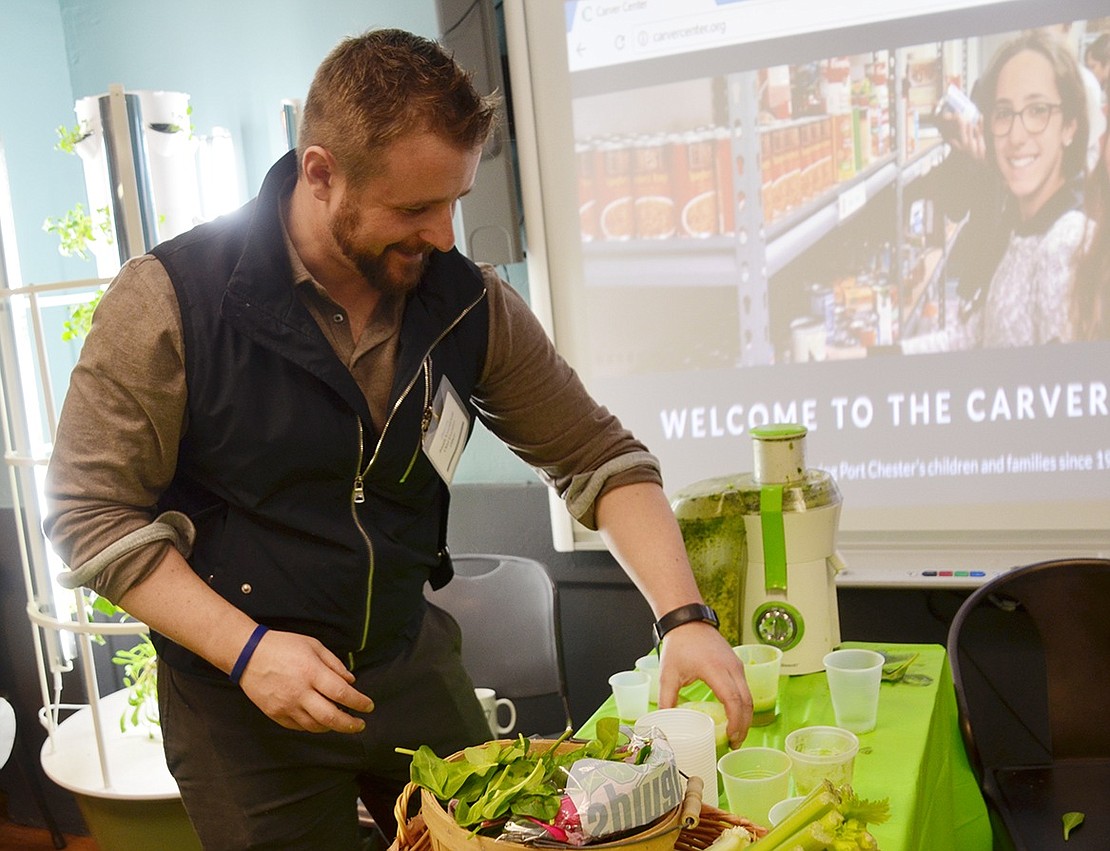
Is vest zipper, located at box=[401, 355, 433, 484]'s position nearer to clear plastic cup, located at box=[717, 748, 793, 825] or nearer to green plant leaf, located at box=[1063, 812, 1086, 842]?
clear plastic cup, located at box=[717, 748, 793, 825]

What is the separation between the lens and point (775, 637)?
1.62 m

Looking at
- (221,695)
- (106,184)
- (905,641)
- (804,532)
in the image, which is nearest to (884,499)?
(905,641)

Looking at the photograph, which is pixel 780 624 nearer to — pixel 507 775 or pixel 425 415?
pixel 425 415

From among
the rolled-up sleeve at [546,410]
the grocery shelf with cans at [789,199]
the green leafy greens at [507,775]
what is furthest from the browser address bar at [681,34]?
the green leafy greens at [507,775]

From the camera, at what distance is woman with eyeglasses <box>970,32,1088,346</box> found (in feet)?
7.37

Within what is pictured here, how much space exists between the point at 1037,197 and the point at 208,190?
2099 mm

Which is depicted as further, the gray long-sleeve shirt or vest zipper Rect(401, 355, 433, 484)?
vest zipper Rect(401, 355, 433, 484)

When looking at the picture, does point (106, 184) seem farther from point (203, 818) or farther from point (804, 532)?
point (804, 532)

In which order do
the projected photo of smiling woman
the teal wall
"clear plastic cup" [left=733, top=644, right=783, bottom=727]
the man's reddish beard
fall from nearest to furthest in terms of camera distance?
the man's reddish beard → "clear plastic cup" [left=733, top=644, right=783, bottom=727] → the projected photo of smiling woman → the teal wall

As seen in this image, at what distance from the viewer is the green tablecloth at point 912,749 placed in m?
1.23

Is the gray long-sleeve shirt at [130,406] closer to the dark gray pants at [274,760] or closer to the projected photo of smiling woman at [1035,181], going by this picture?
the dark gray pants at [274,760]

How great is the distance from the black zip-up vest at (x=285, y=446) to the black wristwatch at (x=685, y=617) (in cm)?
36

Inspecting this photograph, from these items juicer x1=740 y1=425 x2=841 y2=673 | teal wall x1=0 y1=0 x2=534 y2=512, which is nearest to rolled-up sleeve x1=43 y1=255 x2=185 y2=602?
juicer x1=740 y1=425 x2=841 y2=673

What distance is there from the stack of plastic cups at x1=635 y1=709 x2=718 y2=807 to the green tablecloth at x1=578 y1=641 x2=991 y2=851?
192 mm
